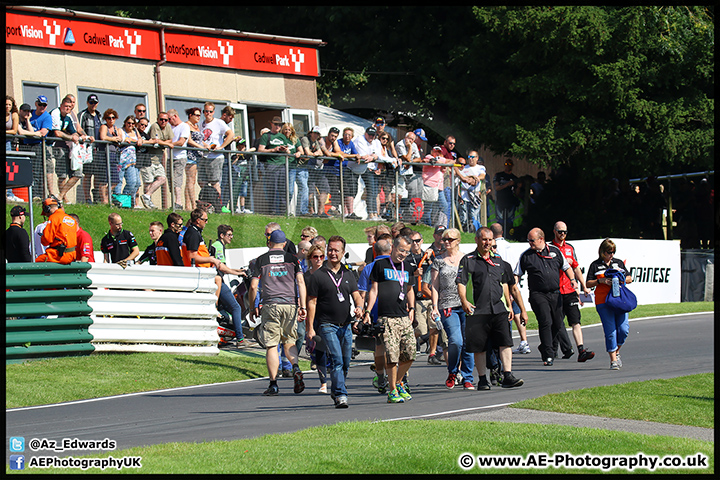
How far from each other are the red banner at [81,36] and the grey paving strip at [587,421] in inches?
598

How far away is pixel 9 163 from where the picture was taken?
1419 centimetres

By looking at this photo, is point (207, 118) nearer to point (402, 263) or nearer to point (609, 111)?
point (402, 263)

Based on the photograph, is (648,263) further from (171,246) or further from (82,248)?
(82,248)

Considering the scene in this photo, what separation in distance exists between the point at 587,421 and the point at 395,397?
241cm

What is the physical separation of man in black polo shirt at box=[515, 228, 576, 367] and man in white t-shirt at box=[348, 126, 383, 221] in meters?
7.53

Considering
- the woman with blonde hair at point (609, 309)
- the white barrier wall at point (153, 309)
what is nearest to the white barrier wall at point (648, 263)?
the woman with blonde hair at point (609, 309)

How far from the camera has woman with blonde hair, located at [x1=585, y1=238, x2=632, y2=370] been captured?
45.6 ft

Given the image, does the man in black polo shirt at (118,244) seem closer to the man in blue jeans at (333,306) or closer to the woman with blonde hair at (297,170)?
the man in blue jeans at (333,306)

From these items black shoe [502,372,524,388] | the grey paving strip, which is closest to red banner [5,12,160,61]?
black shoe [502,372,524,388]

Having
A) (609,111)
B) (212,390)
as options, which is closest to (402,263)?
(212,390)

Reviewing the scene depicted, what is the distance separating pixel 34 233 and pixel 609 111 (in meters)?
18.1

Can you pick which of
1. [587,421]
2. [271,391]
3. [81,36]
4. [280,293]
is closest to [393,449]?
[587,421]

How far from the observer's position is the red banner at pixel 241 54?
24.0 m

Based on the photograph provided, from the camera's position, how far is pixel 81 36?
22.6 meters
